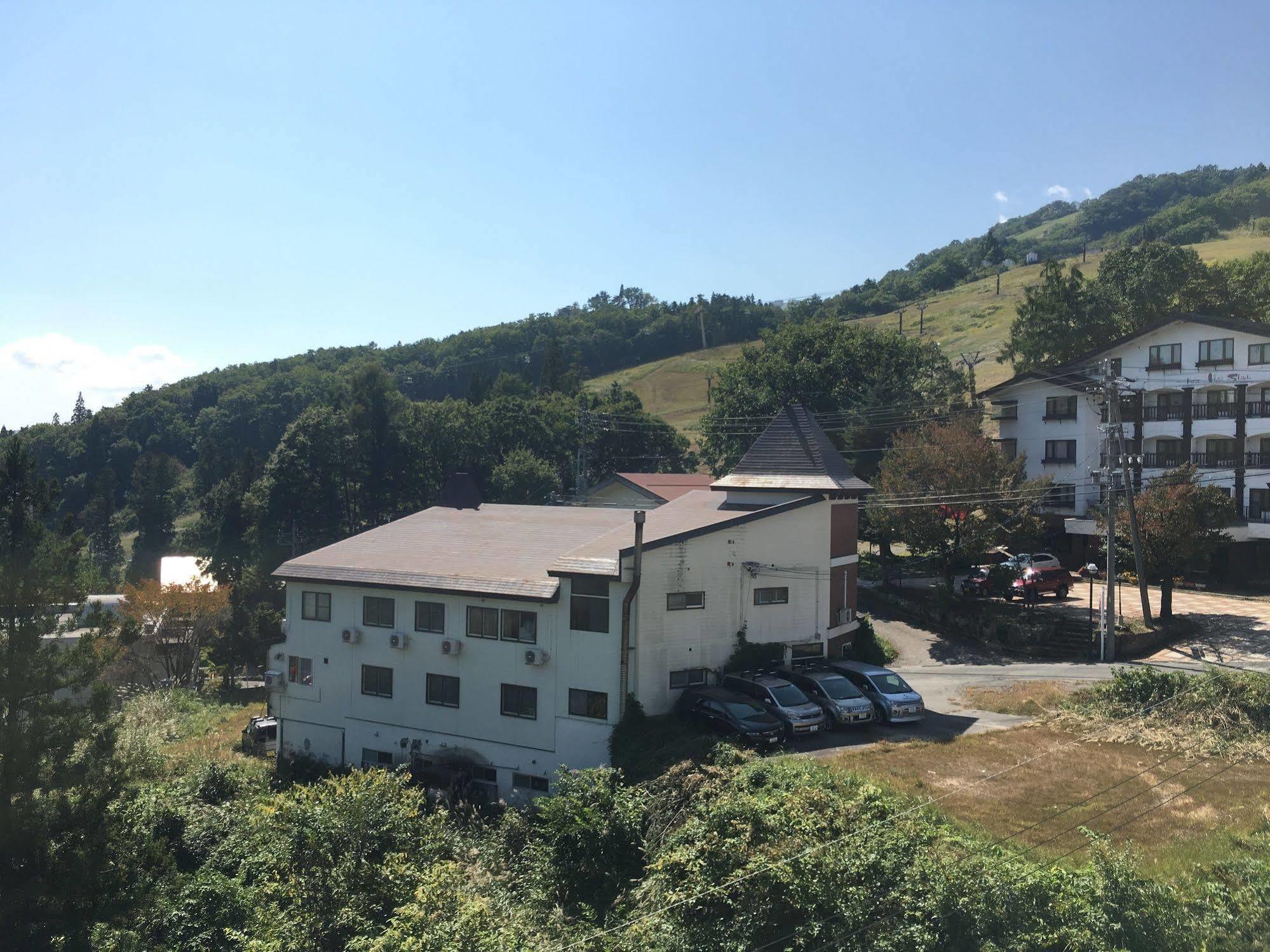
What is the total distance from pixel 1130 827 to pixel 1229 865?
223 cm

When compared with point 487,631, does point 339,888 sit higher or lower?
lower

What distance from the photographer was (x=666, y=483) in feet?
163

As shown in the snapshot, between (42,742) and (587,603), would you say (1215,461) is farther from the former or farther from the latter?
(42,742)

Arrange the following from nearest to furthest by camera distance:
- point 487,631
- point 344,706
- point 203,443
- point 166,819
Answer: point 166,819 < point 487,631 < point 344,706 < point 203,443

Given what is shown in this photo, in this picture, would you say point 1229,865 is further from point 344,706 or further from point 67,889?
point 344,706

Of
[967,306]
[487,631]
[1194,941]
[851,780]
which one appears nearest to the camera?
[1194,941]

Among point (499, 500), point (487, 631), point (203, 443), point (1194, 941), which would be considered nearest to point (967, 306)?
point (499, 500)

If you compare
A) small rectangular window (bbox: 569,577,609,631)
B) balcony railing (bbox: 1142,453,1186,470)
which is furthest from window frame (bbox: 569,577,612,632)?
balcony railing (bbox: 1142,453,1186,470)

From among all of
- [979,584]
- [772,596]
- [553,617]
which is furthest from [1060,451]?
[553,617]

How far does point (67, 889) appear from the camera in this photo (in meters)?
16.7

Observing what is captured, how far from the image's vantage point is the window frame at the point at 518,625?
24031mm

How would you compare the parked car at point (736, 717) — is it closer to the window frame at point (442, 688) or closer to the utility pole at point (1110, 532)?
the window frame at point (442, 688)

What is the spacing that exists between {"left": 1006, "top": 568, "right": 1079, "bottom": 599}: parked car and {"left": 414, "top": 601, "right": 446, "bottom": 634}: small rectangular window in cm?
2215

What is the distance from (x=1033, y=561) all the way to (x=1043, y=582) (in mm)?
2254
